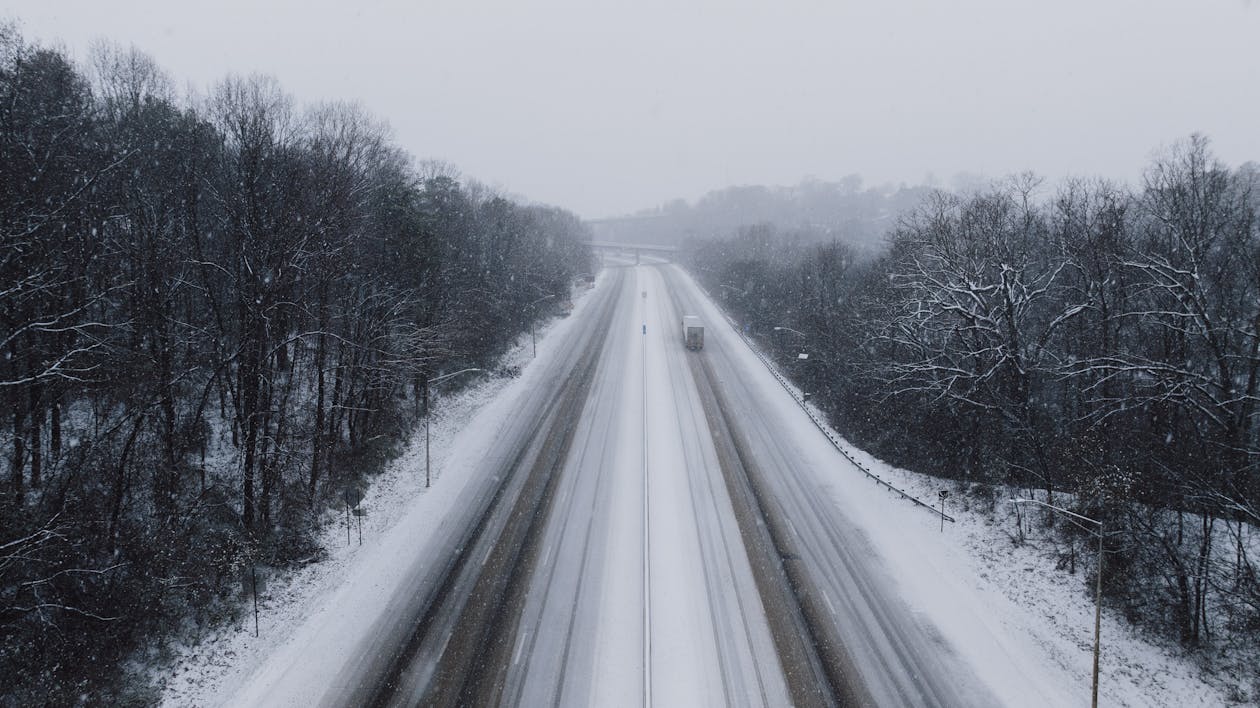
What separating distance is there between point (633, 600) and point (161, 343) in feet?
64.5

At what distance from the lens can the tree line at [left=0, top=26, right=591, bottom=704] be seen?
15.6m

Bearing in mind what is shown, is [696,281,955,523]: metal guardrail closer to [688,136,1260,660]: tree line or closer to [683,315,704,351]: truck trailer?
[688,136,1260,660]: tree line

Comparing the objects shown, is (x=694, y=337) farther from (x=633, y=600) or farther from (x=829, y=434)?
A: (x=633, y=600)

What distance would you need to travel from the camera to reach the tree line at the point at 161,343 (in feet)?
51.3

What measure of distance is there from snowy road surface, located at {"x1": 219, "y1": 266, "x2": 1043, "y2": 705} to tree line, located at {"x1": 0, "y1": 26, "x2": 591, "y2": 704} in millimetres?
4818

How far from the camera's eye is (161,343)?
21.7 metres

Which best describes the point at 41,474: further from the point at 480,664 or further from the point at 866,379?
the point at 866,379

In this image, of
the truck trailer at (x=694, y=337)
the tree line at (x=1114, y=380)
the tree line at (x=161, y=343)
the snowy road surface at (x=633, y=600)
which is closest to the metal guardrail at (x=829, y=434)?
the tree line at (x=1114, y=380)

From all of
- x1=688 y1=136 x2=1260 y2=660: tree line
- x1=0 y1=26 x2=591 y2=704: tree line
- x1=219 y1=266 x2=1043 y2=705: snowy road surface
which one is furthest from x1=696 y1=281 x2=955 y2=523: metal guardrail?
x1=0 y1=26 x2=591 y2=704: tree line

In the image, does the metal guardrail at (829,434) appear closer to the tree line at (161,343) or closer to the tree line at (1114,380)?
the tree line at (1114,380)

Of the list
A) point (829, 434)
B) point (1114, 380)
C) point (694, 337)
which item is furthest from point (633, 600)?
point (694, 337)

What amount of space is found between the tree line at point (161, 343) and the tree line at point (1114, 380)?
2663cm

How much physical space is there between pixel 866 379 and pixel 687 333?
2196 centimetres

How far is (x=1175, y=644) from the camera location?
17.3 metres
